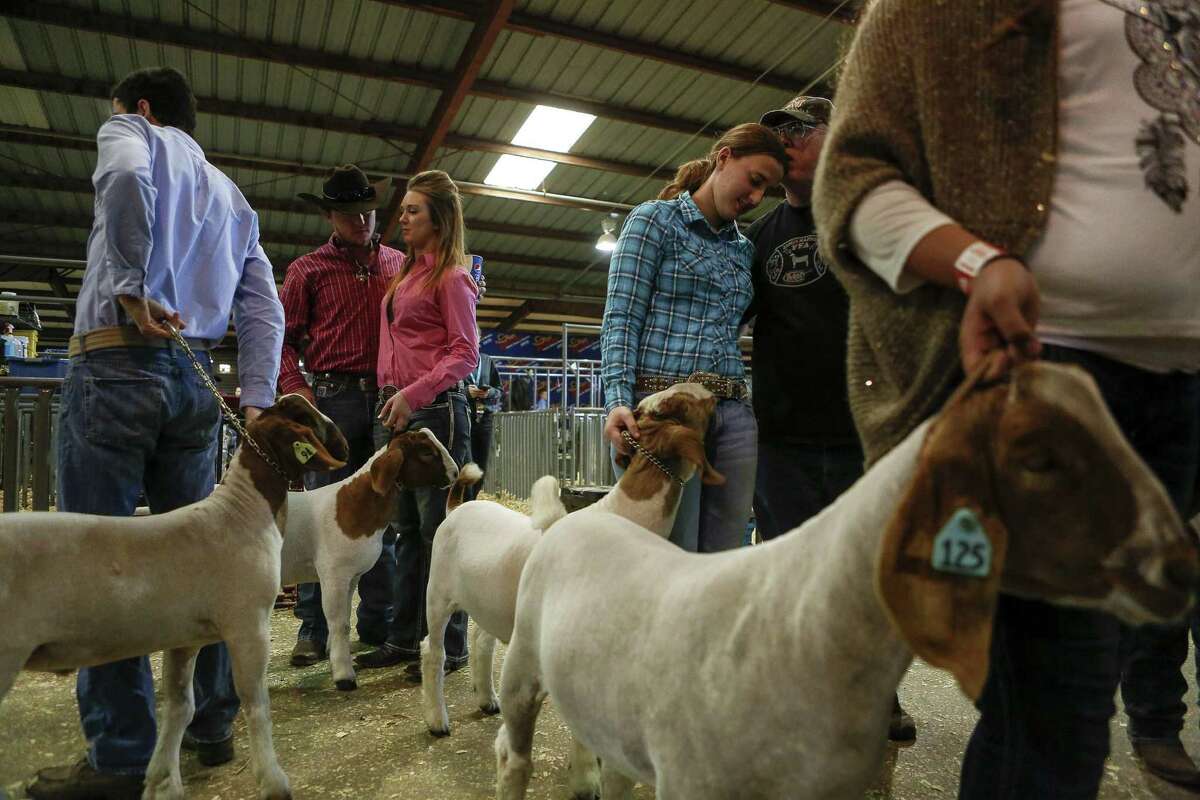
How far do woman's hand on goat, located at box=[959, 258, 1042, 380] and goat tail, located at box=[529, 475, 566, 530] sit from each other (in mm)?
1882

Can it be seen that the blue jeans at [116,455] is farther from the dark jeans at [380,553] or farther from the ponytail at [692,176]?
the ponytail at [692,176]

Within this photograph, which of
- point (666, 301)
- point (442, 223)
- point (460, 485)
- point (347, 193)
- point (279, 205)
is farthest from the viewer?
point (279, 205)

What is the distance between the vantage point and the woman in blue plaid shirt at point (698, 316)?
2.69 m

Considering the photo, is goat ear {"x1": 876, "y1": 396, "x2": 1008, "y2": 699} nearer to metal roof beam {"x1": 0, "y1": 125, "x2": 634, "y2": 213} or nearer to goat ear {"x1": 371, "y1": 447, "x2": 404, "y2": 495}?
goat ear {"x1": 371, "y1": 447, "x2": 404, "y2": 495}

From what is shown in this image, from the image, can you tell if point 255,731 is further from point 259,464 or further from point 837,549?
point 837,549

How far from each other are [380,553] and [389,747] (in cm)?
128

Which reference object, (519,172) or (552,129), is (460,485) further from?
(519,172)

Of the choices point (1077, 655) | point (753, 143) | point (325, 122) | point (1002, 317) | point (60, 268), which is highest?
point (325, 122)

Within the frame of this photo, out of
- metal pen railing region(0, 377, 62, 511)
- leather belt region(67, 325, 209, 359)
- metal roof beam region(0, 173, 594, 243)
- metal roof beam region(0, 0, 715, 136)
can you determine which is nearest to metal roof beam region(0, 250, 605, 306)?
metal roof beam region(0, 173, 594, 243)

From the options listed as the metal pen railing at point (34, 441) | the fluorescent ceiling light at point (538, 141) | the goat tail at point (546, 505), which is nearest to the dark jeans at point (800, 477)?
the goat tail at point (546, 505)

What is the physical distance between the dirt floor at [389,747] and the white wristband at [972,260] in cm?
215

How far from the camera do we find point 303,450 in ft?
8.31

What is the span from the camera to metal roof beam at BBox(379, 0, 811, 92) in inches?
328

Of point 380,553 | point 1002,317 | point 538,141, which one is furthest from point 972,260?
point 538,141
